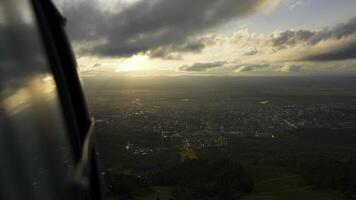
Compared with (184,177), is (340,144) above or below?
below

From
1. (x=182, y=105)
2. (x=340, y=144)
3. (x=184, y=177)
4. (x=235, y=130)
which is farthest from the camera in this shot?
(x=182, y=105)

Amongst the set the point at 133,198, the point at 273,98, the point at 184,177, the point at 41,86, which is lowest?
the point at 273,98

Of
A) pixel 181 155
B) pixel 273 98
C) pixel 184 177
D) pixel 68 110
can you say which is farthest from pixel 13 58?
pixel 273 98

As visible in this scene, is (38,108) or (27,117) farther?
(38,108)

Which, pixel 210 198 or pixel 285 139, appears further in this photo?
pixel 285 139

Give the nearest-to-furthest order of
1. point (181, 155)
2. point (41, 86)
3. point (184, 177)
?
point (41, 86) → point (184, 177) → point (181, 155)

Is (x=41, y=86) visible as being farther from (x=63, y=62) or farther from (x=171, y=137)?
(x=171, y=137)
